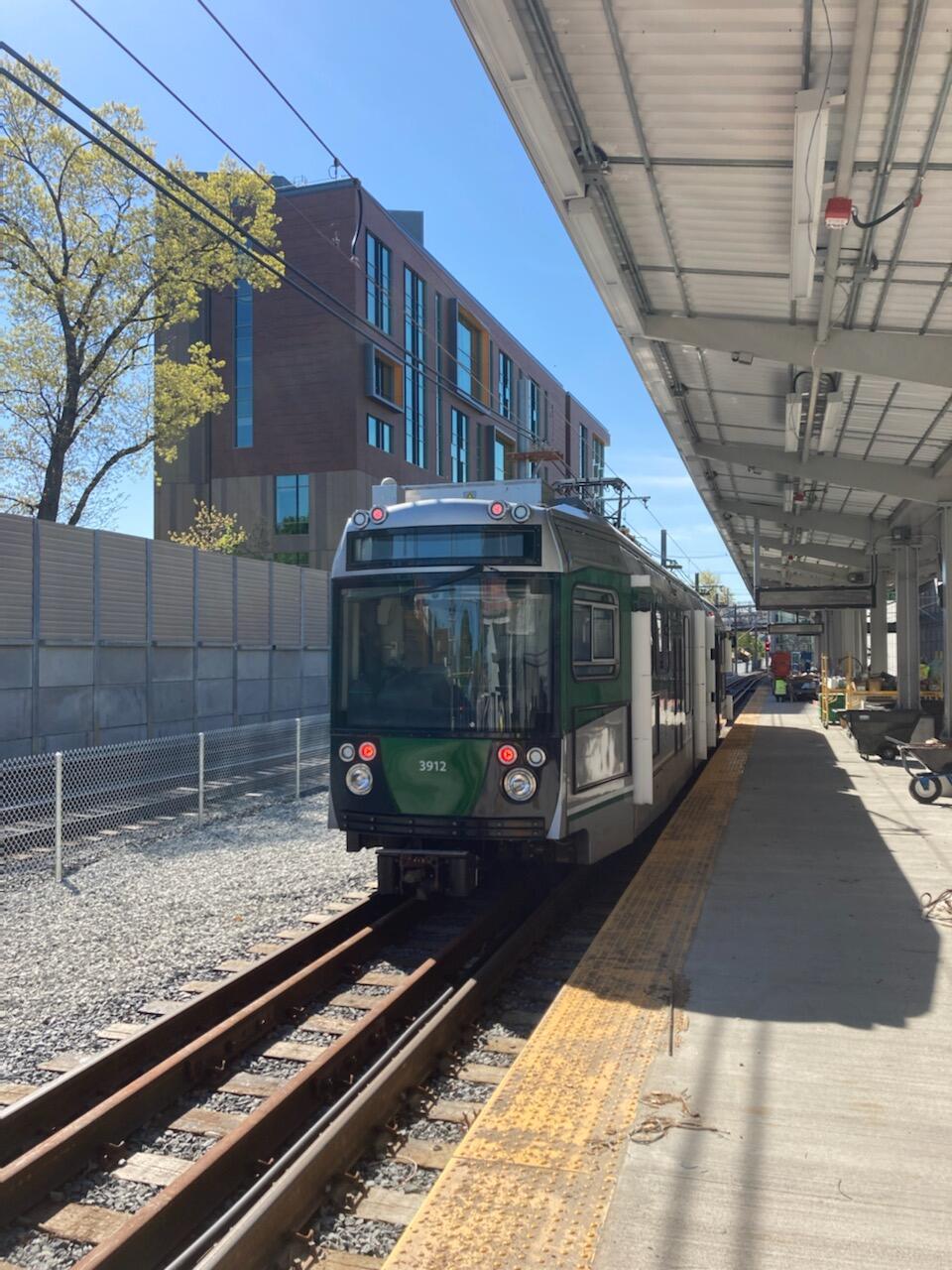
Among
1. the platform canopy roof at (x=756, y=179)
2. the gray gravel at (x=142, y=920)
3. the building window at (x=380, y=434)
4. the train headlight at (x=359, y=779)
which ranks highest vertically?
the building window at (x=380, y=434)

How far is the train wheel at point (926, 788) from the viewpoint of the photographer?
12484 millimetres

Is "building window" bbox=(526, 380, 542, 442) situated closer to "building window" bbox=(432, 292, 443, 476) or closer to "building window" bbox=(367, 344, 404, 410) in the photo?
"building window" bbox=(432, 292, 443, 476)

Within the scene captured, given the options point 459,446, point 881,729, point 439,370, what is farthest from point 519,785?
point 459,446

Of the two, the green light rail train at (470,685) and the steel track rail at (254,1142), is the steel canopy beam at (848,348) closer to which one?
the green light rail train at (470,685)

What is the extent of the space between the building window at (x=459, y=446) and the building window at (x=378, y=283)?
974 cm

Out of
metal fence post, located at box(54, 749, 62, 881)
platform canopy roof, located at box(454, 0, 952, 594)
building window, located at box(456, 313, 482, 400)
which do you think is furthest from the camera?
building window, located at box(456, 313, 482, 400)

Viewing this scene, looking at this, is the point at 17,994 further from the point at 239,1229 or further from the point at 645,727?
the point at 645,727

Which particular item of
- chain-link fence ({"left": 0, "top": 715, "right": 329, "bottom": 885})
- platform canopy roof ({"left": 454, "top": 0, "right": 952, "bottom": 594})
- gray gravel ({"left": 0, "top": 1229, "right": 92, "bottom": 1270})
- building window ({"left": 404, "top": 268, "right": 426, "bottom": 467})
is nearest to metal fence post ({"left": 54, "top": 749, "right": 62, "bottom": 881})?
chain-link fence ({"left": 0, "top": 715, "right": 329, "bottom": 885})

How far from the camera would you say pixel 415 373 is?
47469 millimetres

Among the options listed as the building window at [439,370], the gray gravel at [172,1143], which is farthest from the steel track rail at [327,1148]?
the building window at [439,370]

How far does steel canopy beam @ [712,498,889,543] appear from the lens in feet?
73.6

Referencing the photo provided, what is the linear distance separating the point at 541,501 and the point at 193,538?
106 feet

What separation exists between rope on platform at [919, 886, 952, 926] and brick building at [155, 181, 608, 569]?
112 feet

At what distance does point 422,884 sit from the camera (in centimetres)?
713
